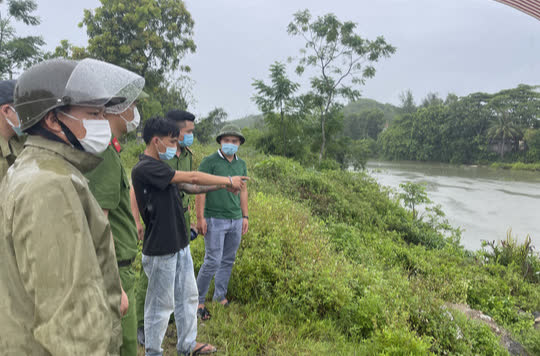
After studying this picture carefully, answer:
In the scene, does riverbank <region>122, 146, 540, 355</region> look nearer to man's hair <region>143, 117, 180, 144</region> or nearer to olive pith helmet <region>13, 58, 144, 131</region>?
man's hair <region>143, 117, 180, 144</region>

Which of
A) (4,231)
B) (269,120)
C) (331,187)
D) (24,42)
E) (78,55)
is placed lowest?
(331,187)

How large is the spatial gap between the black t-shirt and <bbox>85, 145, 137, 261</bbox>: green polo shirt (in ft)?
1.05

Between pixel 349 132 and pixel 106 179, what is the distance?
69.6m

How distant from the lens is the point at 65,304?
2.88 feet

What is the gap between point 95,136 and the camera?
1167mm

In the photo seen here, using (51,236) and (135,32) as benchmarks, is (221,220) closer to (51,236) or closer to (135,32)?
(51,236)

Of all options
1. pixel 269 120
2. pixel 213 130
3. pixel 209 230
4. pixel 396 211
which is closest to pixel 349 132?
pixel 213 130

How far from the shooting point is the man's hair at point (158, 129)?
233 cm

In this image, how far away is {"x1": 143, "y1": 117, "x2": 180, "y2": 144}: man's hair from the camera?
2.33 meters

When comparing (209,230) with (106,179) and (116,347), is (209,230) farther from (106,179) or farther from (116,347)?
(116,347)

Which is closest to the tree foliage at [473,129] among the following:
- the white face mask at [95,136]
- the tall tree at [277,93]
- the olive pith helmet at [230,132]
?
the tall tree at [277,93]

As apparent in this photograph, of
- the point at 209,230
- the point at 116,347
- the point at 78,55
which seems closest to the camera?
the point at 116,347

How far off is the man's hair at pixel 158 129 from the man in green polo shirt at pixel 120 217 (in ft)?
1.47

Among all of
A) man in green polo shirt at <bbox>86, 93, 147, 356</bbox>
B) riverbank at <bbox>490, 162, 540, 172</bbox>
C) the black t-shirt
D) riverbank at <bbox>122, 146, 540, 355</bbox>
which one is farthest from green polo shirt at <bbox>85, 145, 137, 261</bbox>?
riverbank at <bbox>490, 162, 540, 172</bbox>
